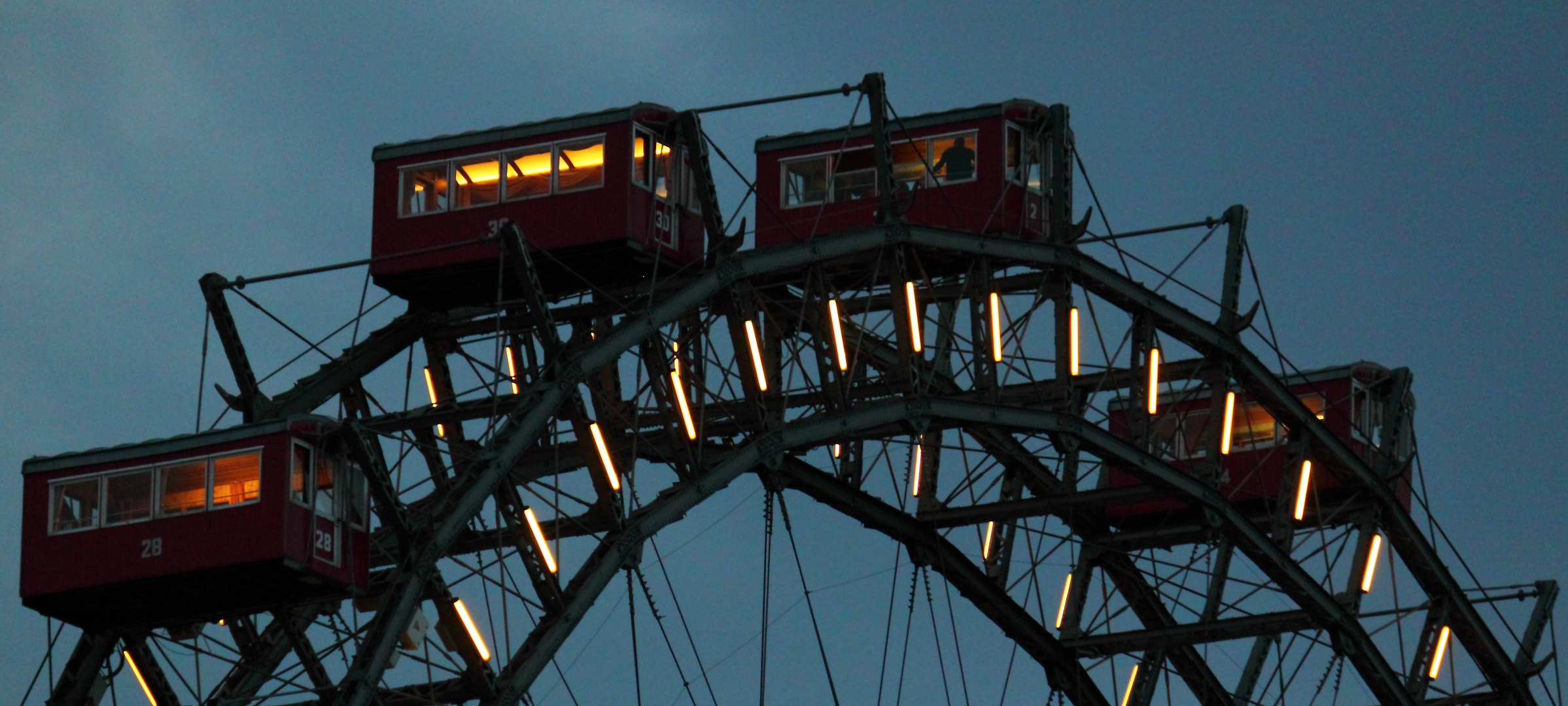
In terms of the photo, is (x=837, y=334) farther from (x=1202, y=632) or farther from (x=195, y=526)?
(x=1202, y=632)

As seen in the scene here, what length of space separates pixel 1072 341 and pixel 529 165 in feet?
40.4

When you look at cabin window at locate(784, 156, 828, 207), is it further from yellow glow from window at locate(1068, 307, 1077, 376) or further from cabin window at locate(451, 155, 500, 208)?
cabin window at locate(451, 155, 500, 208)

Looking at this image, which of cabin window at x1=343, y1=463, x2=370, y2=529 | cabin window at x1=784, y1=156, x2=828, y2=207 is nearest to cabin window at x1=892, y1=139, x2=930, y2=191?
cabin window at x1=784, y1=156, x2=828, y2=207

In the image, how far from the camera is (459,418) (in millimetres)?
59156

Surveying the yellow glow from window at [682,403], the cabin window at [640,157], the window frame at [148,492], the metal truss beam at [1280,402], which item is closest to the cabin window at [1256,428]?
the metal truss beam at [1280,402]

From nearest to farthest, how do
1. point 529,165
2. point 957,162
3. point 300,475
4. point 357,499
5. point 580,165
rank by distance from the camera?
point 300,475 < point 357,499 < point 580,165 < point 529,165 < point 957,162

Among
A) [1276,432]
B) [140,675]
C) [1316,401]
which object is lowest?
[140,675]

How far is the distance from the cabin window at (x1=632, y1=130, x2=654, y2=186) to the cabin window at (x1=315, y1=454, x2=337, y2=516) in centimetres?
860

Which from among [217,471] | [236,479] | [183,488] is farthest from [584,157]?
[183,488]

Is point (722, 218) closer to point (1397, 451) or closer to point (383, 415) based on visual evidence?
point (383, 415)

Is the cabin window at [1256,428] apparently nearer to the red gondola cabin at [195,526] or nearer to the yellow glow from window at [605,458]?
the yellow glow from window at [605,458]

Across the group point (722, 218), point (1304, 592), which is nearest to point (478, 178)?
point (722, 218)

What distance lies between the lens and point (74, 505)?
5766 cm

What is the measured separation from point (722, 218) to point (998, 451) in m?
11.4
